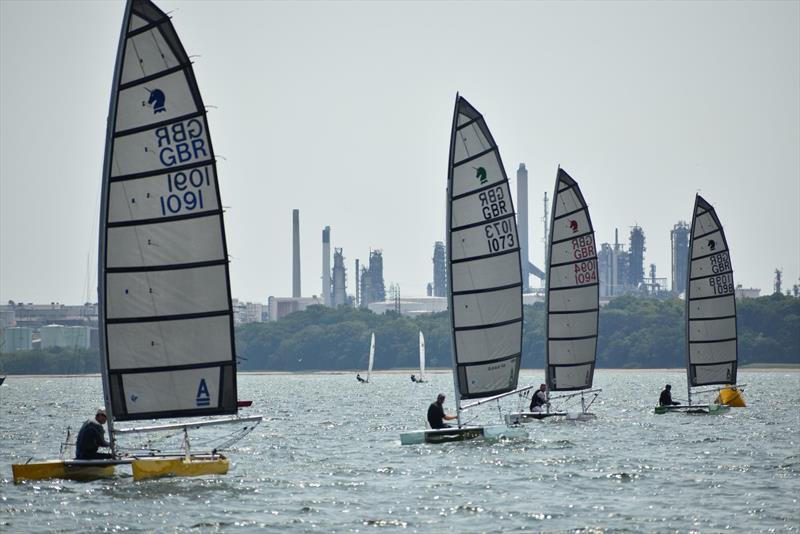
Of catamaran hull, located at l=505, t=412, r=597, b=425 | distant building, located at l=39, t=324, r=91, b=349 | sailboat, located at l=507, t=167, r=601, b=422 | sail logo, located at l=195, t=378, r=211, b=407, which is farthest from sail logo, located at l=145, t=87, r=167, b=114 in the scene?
distant building, located at l=39, t=324, r=91, b=349

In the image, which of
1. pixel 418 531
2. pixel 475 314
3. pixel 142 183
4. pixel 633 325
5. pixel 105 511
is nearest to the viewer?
pixel 418 531

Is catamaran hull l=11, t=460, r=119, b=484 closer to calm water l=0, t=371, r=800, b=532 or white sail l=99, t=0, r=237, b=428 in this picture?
calm water l=0, t=371, r=800, b=532

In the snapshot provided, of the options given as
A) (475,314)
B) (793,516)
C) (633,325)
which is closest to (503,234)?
(475,314)

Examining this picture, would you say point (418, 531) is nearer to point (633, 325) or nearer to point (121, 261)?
point (121, 261)

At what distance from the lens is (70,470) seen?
23.5 m

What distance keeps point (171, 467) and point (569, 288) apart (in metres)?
19.9

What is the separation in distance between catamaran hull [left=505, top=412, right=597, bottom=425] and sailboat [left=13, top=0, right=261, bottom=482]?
44.0 feet

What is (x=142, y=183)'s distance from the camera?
23422 mm

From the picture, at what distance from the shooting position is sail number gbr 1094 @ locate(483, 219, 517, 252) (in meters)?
32.8

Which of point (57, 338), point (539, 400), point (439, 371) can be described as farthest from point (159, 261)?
point (57, 338)

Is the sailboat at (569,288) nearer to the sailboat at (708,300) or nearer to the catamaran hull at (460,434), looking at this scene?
the sailboat at (708,300)

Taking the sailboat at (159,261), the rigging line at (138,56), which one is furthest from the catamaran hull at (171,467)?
the rigging line at (138,56)

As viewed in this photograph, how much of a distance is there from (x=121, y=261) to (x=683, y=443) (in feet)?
53.3

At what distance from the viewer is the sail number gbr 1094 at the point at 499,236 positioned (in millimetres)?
32781
